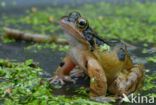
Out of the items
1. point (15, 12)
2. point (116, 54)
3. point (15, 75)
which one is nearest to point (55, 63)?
point (15, 75)

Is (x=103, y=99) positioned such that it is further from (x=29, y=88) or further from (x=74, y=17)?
(x=74, y=17)

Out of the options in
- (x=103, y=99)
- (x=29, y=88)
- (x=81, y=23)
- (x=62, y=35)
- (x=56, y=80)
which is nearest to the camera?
(x=103, y=99)

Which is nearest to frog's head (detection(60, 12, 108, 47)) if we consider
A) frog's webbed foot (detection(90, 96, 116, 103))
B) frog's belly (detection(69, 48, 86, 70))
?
frog's belly (detection(69, 48, 86, 70))

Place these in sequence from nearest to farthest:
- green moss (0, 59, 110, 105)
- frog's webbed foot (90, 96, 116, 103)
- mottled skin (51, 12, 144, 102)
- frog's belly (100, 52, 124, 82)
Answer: green moss (0, 59, 110, 105), frog's webbed foot (90, 96, 116, 103), mottled skin (51, 12, 144, 102), frog's belly (100, 52, 124, 82)

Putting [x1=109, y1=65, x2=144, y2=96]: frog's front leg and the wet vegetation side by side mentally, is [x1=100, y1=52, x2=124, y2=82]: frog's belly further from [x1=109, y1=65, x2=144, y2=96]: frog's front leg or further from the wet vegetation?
the wet vegetation

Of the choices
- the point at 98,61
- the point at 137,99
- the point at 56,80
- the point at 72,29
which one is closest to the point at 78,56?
the point at 98,61

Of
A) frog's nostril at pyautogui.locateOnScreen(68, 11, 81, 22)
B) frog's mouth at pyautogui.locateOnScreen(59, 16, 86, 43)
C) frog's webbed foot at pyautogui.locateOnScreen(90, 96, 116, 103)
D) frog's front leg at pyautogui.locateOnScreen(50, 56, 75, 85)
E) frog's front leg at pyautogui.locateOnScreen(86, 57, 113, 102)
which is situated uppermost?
frog's nostril at pyautogui.locateOnScreen(68, 11, 81, 22)

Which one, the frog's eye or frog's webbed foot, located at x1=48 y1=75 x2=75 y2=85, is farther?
frog's webbed foot, located at x1=48 y1=75 x2=75 y2=85
